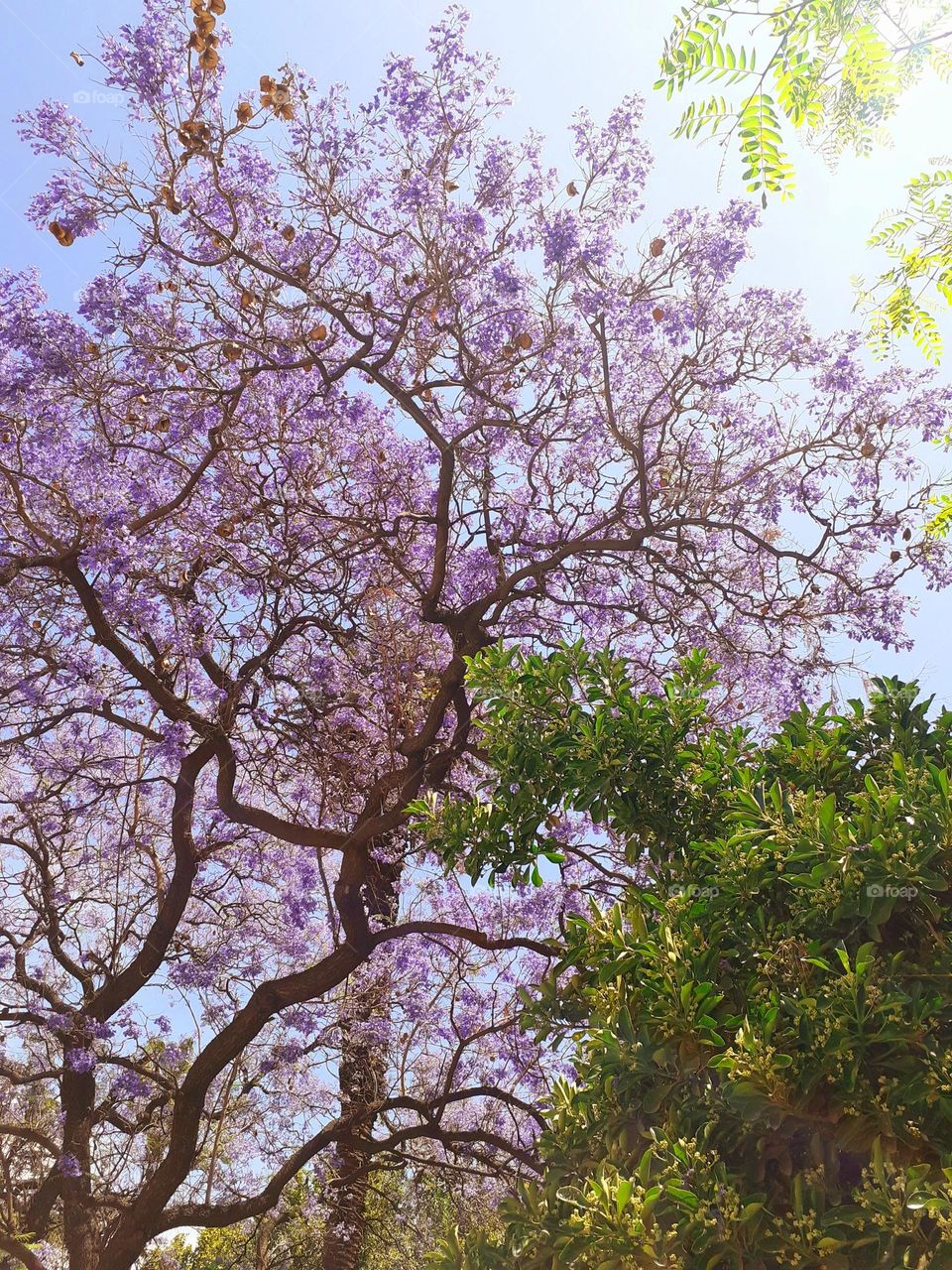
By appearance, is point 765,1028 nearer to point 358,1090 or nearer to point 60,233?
point 358,1090

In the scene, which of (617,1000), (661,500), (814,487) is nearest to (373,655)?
(661,500)

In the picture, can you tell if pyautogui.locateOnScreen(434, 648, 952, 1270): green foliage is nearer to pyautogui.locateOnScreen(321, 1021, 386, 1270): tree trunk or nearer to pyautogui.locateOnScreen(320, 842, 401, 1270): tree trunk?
pyautogui.locateOnScreen(320, 842, 401, 1270): tree trunk

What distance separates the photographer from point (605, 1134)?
2344mm

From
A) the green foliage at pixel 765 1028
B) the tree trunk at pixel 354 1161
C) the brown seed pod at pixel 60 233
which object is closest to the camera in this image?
the green foliage at pixel 765 1028

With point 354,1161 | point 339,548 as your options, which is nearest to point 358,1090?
point 354,1161

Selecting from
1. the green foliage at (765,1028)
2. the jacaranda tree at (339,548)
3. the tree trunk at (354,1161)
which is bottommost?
the green foliage at (765,1028)

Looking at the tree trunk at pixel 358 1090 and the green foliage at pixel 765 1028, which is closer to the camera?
the green foliage at pixel 765 1028

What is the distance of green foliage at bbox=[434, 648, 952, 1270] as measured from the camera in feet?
6.46

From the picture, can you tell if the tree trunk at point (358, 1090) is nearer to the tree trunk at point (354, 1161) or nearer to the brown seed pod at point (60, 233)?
the tree trunk at point (354, 1161)

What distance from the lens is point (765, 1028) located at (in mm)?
2117

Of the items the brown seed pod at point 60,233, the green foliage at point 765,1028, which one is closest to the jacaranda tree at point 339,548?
the brown seed pod at point 60,233

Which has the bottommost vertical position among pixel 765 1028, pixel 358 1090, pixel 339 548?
pixel 765 1028

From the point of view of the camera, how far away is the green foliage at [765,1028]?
1.97 metres

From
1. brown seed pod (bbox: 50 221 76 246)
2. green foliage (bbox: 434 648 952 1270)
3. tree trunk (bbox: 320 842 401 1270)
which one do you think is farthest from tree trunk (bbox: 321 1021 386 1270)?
brown seed pod (bbox: 50 221 76 246)
